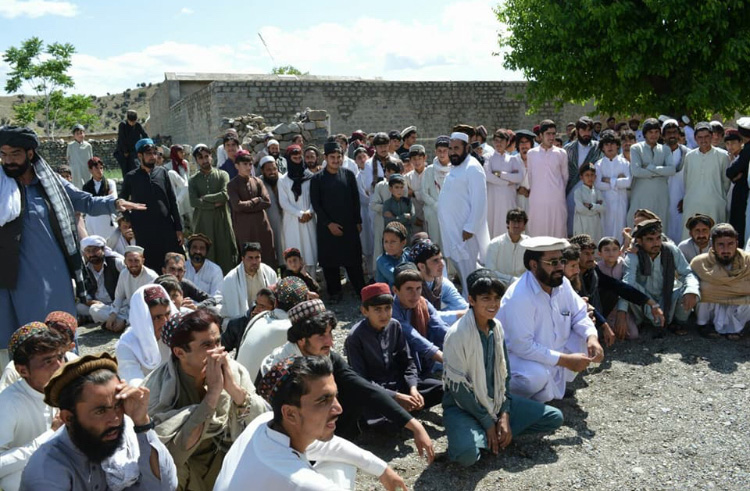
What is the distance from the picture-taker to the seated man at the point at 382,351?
13.4 feet

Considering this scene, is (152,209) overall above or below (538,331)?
above

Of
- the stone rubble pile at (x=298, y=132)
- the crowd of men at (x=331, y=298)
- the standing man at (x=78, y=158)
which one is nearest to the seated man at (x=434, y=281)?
the crowd of men at (x=331, y=298)

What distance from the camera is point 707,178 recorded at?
7.36m

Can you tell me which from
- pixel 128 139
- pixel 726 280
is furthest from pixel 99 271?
pixel 726 280

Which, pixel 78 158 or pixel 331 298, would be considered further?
pixel 78 158

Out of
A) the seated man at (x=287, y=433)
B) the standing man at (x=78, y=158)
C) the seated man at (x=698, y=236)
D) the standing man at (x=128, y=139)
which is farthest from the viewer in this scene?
the standing man at (x=78, y=158)

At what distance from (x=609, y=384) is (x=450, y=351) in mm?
1756

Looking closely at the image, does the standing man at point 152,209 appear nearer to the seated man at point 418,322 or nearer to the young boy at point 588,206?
the seated man at point 418,322

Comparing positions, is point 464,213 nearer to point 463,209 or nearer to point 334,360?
point 463,209

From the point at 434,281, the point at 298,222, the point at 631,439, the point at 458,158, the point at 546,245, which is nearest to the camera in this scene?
the point at 631,439

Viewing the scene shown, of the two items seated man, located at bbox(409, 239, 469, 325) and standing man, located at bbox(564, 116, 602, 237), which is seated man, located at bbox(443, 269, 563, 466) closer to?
seated man, located at bbox(409, 239, 469, 325)

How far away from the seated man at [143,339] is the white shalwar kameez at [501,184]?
4.92 m

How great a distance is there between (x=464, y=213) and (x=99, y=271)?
13.7 ft

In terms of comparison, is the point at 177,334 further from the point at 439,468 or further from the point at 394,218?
the point at 394,218
